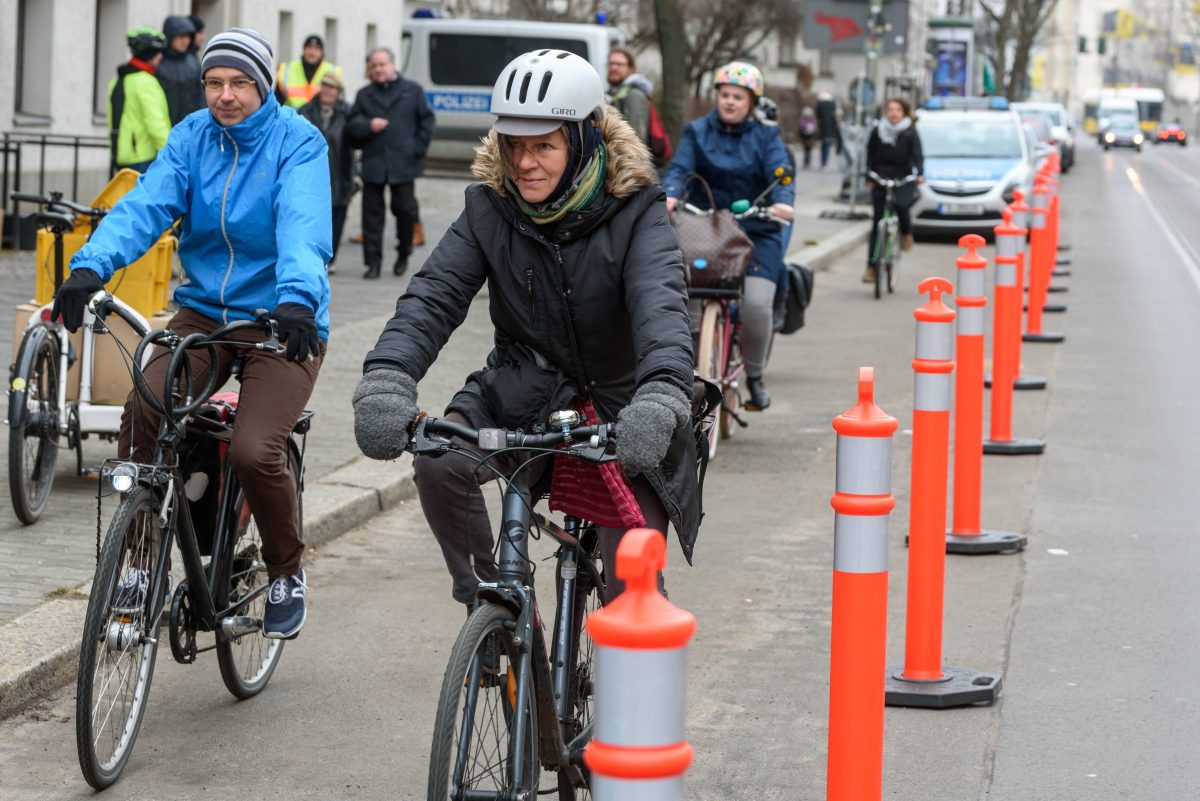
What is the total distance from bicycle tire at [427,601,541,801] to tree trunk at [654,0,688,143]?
64.4 ft

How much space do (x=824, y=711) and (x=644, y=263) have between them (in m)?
2.10

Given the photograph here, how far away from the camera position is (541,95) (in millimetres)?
4055

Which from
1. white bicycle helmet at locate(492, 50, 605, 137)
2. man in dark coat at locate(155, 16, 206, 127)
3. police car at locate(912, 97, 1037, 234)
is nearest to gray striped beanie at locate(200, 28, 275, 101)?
white bicycle helmet at locate(492, 50, 605, 137)

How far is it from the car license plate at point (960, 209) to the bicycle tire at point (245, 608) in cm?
2157

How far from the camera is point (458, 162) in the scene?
1308 inches

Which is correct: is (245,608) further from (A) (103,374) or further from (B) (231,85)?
(A) (103,374)

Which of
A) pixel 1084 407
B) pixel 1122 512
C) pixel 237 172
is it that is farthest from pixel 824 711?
pixel 1084 407

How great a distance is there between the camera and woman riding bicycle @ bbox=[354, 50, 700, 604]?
4.07 metres

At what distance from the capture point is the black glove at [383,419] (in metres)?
3.87

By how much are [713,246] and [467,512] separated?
568cm

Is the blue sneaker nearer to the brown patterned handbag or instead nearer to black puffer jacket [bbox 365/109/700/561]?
black puffer jacket [bbox 365/109/700/561]

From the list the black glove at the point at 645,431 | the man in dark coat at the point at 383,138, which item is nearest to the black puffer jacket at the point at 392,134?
the man in dark coat at the point at 383,138

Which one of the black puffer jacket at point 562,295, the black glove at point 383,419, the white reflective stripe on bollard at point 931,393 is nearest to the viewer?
the black glove at point 383,419

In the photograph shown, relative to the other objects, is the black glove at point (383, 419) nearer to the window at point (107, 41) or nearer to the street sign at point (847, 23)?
the window at point (107, 41)
